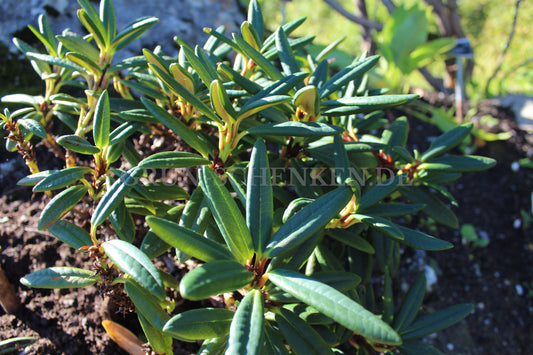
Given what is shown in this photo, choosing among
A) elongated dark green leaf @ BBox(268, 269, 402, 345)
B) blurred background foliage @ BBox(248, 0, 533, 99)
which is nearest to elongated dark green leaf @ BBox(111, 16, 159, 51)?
elongated dark green leaf @ BBox(268, 269, 402, 345)

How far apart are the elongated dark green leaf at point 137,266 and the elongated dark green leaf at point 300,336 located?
276 mm

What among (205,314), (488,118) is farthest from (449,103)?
(205,314)

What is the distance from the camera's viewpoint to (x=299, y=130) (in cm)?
88

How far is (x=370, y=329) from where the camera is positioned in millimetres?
617

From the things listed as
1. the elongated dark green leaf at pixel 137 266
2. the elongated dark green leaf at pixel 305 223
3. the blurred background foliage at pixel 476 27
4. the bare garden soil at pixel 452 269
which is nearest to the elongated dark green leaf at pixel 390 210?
the elongated dark green leaf at pixel 305 223

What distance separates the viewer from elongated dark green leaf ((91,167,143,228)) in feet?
2.72

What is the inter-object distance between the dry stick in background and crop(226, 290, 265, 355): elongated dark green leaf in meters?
0.78

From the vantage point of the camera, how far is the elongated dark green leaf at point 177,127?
0.94 m

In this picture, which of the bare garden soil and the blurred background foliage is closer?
the bare garden soil

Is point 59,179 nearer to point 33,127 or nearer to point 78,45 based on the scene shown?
point 33,127

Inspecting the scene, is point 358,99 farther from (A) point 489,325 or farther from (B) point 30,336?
(A) point 489,325

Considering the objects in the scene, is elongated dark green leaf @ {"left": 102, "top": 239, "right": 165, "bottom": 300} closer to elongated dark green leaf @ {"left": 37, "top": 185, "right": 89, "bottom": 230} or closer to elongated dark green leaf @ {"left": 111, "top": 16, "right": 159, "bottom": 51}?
elongated dark green leaf @ {"left": 37, "top": 185, "right": 89, "bottom": 230}

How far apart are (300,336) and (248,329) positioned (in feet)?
0.63

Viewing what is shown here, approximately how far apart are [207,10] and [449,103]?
1.77 meters
